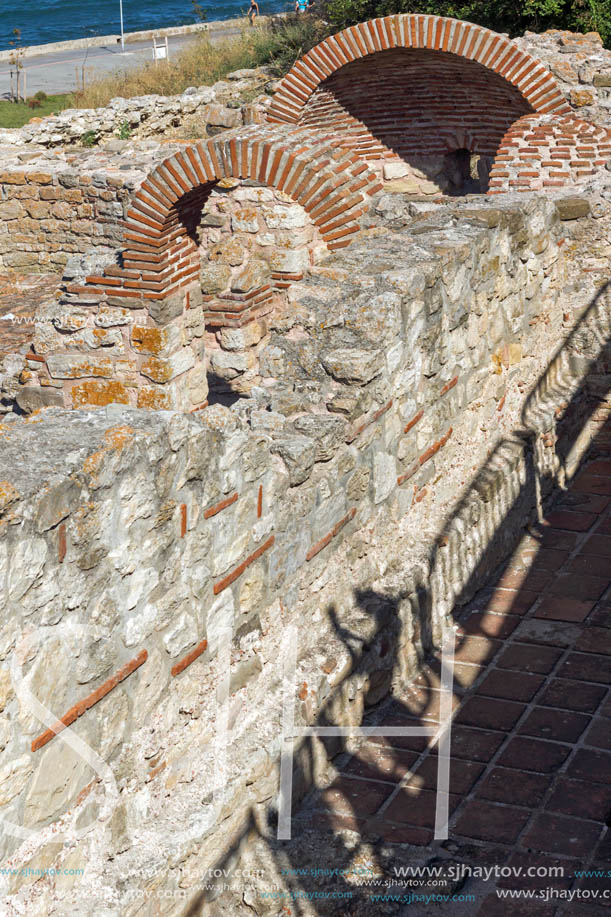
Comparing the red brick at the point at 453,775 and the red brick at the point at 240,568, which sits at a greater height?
the red brick at the point at 240,568

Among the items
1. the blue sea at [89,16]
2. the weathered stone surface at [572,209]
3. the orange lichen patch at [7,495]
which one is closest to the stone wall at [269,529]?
the orange lichen patch at [7,495]

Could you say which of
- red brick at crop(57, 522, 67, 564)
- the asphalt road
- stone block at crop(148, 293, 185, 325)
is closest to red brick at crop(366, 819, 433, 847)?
red brick at crop(57, 522, 67, 564)

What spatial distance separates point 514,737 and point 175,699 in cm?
155

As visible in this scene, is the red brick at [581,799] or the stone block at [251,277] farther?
the stone block at [251,277]

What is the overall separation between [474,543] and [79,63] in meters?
27.2

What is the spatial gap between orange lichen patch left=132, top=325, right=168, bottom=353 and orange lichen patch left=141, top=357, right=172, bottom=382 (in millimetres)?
73

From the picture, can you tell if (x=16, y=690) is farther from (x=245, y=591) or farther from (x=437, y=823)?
(x=437, y=823)

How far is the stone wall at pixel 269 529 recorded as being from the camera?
2.78 m

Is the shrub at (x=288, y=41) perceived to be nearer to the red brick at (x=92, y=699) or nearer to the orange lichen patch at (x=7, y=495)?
the red brick at (x=92, y=699)

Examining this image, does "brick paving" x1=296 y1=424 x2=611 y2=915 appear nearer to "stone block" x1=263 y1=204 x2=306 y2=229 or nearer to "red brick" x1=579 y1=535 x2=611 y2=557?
"red brick" x1=579 y1=535 x2=611 y2=557

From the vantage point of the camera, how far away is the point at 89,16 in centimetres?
4775

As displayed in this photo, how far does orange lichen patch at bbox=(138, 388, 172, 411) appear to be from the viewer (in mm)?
6961

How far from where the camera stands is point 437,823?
372cm

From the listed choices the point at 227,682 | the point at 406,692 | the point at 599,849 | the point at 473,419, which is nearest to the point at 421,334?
the point at 473,419
